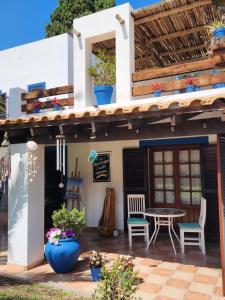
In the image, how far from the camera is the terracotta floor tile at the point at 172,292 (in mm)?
5199

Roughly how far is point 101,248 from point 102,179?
9.93ft

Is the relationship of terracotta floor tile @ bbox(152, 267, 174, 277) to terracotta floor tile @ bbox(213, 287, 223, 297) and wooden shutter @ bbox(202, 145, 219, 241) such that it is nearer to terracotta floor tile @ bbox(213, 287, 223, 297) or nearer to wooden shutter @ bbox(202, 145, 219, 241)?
Result: terracotta floor tile @ bbox(213, 287, 223, 297)

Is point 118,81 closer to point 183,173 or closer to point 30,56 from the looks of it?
point 183,173

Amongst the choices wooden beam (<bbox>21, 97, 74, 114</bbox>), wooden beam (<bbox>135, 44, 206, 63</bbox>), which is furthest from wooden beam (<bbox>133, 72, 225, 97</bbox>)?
wooden beam (<bbox>135, 44, 206, 63</bbox>)

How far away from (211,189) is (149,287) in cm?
445

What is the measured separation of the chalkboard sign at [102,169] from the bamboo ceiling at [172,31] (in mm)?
3725

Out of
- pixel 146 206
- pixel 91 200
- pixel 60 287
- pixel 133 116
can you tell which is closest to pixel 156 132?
pixel 133 116

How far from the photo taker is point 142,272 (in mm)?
6371

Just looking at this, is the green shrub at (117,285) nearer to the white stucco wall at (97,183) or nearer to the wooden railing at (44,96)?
the wooden railing at (44,96)

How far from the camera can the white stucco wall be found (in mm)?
10477

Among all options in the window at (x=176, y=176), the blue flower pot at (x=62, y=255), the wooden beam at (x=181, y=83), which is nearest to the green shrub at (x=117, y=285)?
the blue flower pot at (x=62, y=255)

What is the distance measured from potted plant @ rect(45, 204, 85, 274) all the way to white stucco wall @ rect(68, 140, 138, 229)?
3.78 metres

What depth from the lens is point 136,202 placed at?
31.7 feet

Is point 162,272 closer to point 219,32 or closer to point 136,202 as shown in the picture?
point 136,202
